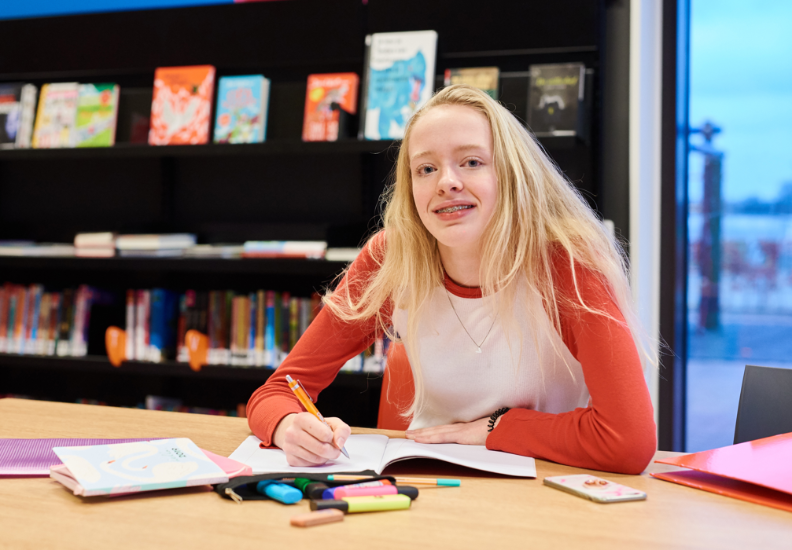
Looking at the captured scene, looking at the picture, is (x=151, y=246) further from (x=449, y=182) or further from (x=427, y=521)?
(x=427, y=521)

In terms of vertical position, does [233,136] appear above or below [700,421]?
above

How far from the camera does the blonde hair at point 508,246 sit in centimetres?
127

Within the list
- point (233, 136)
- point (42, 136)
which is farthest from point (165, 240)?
point (42, 136)

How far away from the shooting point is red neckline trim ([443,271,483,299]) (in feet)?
4.51

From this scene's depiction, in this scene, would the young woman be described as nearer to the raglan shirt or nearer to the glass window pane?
the raglan shirt

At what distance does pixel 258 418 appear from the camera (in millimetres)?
1213

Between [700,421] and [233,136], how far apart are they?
218 centimetres

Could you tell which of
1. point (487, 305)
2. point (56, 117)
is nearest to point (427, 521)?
point (487, 305)

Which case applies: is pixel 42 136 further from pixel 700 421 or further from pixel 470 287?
pixel 700 421

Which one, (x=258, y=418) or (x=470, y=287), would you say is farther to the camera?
(x=470, y=287)

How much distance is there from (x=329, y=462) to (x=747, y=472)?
0.60m

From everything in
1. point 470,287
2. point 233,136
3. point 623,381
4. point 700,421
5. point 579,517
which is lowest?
point 700,421

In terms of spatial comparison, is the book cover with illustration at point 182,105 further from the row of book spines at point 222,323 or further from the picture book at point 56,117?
the row of book spines at point 222,323

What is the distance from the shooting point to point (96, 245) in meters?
2.77
